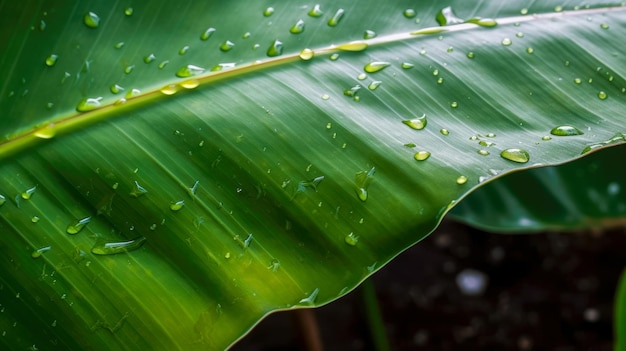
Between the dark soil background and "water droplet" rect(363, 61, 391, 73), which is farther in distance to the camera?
the dark soil background

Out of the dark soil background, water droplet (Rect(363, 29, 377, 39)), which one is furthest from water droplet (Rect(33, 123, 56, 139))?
the dark soil background

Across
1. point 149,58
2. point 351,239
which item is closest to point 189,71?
point 149,58

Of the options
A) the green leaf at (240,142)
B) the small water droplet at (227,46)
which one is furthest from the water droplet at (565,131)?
the small water droplet at (227,46)

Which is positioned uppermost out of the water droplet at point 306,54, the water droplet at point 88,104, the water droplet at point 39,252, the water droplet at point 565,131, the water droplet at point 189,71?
the water droplet at point 565,131

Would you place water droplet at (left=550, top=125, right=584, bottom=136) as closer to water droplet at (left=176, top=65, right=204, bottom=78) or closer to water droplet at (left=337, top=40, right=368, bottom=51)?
water droplet at (left=337, top=40, right=368, bottom=51)

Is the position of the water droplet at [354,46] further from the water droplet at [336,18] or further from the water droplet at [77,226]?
the water droplet at [77,226]

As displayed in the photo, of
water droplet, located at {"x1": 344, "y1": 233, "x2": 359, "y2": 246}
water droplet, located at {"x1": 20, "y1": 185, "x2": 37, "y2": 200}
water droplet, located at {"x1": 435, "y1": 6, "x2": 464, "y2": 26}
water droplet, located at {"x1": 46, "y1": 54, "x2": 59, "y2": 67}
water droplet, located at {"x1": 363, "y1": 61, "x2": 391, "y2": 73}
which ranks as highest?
water droplet, located at {"x1": 435, "y1": 6, "x2": 464, "y2": 26}

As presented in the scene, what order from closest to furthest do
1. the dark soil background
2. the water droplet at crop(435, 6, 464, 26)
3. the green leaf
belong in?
1. the green leaf
2. the water droplet at crop(435, 6, 464, 26)
3. the dark soil background

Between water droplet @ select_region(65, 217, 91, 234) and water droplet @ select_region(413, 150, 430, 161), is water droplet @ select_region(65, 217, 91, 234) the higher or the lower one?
the lower one
